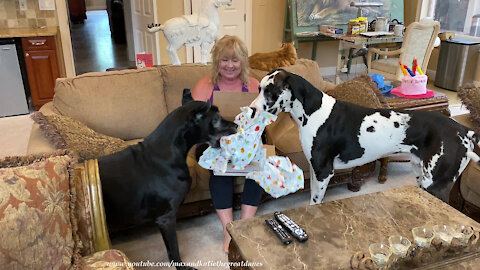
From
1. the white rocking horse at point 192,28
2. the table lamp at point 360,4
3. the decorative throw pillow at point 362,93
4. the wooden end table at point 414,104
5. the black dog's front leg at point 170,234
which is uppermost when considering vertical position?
the table lamp at point 360,4

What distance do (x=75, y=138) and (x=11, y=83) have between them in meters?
2.76

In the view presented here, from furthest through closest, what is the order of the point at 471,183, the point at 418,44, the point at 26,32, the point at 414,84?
the point at 418,44
the point at 26,32
the point at 414,84
the point at 471,183

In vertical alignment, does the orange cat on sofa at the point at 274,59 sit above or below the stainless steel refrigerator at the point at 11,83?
above

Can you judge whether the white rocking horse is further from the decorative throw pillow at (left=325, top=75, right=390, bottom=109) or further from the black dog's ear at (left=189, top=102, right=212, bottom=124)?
the black dog's ear at (left=189, top=102, right=212, bottom=124)

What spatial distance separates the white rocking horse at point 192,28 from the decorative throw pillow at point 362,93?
0.98 m

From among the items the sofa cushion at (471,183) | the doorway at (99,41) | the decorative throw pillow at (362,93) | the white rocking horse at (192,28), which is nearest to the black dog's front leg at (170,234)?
the white rocking horse at (192,28)

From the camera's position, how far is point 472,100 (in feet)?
7.82

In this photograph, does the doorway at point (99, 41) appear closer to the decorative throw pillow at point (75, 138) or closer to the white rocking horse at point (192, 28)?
the white rocking horse at point (192, 28)

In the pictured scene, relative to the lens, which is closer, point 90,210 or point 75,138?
point 90,210

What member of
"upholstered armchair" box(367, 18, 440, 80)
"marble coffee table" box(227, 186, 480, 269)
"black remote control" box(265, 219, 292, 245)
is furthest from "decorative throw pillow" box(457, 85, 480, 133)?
"upholstered armchair" box(367, 18, 440, 80)

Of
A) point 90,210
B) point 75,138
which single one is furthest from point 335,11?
point 90,210

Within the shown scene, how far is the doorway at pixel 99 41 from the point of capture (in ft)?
22.5

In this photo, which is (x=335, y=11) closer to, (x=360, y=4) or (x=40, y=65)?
(x=360, y=4)

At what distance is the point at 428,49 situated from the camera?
4332 mm
